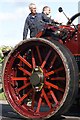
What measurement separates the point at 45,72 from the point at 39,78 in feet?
0.76

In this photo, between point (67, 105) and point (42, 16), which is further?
point (42, 16)

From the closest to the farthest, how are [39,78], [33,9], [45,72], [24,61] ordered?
[39,78], [45,72], [24,61], [33,9]

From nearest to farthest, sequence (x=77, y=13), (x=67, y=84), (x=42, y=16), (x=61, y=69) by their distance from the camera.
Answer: (x=67, y=84)
(x=61, y=69)
(x=77, y=13)
(x=42, y=16)

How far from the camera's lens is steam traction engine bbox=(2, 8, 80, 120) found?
6727 millimetres

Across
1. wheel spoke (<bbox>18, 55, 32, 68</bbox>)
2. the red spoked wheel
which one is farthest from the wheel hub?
wheel spoke (<bbox>18, 55, 32, 68</bbox>)

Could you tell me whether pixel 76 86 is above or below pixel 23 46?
below

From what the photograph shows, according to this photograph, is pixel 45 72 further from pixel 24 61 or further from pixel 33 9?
pixel 33 9

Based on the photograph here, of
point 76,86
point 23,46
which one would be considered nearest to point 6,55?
point 23,46

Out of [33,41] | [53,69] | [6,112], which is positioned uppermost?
[33,41]

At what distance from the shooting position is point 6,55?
810 centimetres

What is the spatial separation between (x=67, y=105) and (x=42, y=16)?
92.0 inches

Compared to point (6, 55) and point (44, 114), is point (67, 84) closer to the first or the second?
point (44, 114)

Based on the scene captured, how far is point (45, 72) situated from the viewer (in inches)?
285

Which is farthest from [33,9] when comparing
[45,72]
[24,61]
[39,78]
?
[39,78]
